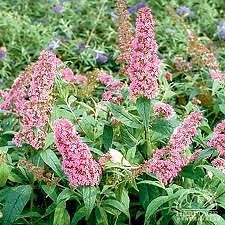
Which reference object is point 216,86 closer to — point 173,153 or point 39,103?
point 173,153

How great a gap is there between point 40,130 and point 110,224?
0.45 meters

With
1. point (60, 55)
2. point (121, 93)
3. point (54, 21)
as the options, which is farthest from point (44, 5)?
point (121, 93)

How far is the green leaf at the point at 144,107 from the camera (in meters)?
2.41

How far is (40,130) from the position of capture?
7.98 feet

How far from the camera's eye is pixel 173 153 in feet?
7.60

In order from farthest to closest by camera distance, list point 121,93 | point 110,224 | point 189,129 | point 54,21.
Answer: point 54,21
point 121,93
point 110,224
point 189,129

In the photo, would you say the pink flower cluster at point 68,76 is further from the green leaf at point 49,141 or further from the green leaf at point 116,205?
the green leaf at point 116,205

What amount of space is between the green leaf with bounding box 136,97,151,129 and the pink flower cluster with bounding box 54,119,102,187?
0.98ft

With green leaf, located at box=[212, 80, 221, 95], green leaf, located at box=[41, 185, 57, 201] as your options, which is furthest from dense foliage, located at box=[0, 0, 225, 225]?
green leaf, located at box=[212, 80, 221, 95]

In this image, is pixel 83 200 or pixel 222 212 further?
pixel 222 212

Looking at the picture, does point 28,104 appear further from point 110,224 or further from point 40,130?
point 110,224

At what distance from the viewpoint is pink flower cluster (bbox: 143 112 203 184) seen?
91.3 inches

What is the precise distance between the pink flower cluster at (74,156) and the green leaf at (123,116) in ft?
1.05

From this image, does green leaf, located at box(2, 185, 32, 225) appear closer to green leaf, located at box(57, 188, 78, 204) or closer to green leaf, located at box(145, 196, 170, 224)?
green leaf, located at box(57, 188, 78, 204)
